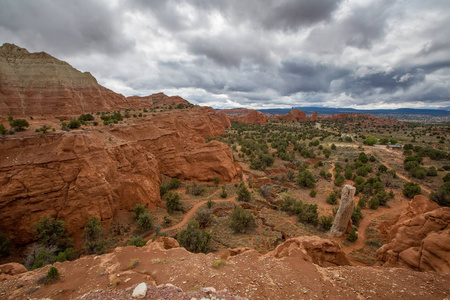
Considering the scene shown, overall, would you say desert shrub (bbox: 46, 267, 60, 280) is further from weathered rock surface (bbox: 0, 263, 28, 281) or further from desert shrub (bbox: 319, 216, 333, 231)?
desert shrub (bbox: 319, 216, 333, 231)

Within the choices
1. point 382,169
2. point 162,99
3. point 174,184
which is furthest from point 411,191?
point 162,99

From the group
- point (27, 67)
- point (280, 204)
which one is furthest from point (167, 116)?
point (280, 204)

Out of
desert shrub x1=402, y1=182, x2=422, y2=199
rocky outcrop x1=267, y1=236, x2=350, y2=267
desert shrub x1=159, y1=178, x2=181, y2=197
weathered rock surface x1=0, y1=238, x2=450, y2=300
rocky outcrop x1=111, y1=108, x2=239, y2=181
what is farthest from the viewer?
rocky outcrop x1=111, y1=108, x2=239, y2=181

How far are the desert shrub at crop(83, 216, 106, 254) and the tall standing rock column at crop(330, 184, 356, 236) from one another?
20.0 m

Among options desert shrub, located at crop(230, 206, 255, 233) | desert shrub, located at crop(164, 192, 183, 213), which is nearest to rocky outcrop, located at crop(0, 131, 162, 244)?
desert shrub, located at crop(164, 192, 183, 213)

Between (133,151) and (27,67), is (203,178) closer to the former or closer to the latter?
(133,151)

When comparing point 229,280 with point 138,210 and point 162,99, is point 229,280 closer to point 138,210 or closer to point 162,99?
point 138,210

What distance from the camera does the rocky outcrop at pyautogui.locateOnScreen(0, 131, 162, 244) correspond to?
12945mm

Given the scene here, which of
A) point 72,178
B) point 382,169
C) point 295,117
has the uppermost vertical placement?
point 295,117

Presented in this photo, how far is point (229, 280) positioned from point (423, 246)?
31.4 feet

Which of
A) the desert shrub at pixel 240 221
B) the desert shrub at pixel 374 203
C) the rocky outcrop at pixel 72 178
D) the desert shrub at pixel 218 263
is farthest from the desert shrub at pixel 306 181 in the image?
the desert shrub at pixel 218 263

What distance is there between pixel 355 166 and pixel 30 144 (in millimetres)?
46468

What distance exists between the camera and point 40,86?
2627 centimetres

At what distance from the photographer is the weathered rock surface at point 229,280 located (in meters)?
6.16
